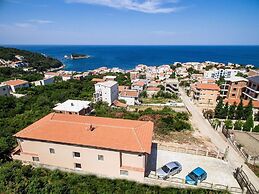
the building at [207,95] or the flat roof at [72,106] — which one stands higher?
the flat roof at [72,106]

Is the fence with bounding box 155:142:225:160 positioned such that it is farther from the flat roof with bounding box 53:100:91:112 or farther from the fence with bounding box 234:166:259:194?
the flat roof with bounding box 53:100:91:112

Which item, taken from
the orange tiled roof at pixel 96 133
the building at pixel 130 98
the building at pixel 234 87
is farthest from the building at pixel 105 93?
the building at pixel 234 87

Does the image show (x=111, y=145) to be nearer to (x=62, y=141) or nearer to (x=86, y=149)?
(x=86, y=149)

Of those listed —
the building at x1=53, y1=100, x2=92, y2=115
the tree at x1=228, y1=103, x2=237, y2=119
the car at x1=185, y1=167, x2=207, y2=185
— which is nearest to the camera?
the car at x1=185, y1=167, x2=207, y2=185

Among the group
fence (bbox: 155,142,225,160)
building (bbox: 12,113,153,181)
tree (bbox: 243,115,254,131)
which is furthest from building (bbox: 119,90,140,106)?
building (bbox: 12,113,153,181)

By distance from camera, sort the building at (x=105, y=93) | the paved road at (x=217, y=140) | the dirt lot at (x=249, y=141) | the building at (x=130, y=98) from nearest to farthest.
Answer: the paved road at (x=217, y=140) < the dirt lot at (x=249, y=141) < the building at (x=105, y=93) < the building at (x=130, y=98)

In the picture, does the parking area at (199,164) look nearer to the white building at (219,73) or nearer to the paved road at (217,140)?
the paved road at (217,140)

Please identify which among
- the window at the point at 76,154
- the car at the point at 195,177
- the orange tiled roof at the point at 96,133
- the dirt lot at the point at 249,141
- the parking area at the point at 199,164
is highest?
the orange tiled roof at the point at 96,133
